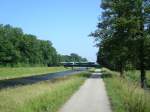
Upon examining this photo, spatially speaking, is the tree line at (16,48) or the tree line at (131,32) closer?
the tree line at (131,32)

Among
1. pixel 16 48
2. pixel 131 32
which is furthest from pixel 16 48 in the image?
pixel 131 32

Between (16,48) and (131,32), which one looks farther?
(16,48)

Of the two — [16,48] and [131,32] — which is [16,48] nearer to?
[16,48]

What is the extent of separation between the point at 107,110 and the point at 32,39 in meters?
152

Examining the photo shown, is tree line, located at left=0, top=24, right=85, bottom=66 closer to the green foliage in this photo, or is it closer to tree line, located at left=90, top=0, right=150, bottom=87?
the green foliage

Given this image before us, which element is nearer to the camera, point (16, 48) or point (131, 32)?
point (131, 32)

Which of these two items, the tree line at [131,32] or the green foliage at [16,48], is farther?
the green foliage at [16,48]

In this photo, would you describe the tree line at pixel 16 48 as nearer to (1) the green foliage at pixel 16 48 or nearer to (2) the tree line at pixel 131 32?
(1) the green foliage at pixel 16 48

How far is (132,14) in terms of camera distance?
53781mm

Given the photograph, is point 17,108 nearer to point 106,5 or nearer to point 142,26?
point 142,26

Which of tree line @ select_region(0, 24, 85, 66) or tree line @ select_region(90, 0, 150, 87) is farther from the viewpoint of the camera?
tree line @ select_region(0, 24, 85, 66)

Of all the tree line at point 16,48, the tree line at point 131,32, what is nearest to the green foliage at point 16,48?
the tree line at point 16,48

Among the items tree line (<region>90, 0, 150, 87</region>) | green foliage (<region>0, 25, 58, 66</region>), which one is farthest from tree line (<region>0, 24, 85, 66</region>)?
tree line (<region>90, 0, 150, 87</region>)

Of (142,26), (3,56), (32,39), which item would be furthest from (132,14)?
(32,39)
